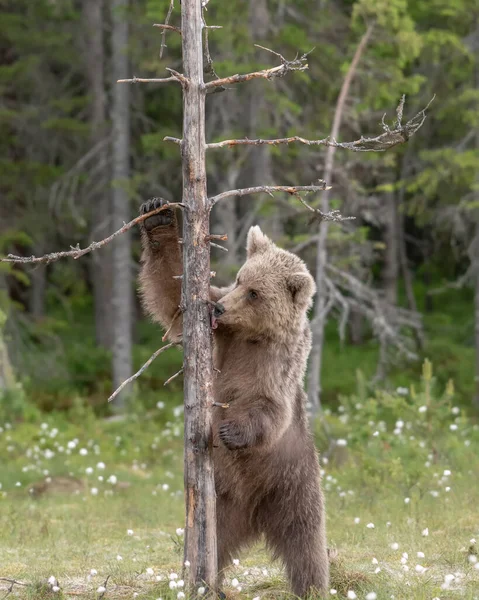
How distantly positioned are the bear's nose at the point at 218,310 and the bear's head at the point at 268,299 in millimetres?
148

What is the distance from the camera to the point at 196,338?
558 centimetres

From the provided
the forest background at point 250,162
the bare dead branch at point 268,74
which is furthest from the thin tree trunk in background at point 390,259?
the bare dead branch at point 268,74

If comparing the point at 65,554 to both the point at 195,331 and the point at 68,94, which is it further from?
the point at 68,94

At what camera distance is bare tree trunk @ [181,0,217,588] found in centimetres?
558

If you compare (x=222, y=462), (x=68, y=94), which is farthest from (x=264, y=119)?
(x=222, y=462)

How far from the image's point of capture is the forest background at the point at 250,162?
1421cm

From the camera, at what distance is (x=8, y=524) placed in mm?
9094

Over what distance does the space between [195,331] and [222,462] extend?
1027 mm

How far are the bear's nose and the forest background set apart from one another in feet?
22.2

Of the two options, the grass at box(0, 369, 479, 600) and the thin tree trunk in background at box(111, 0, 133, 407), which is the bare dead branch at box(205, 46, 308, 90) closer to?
the grass at box(0, 369, 479, 600)

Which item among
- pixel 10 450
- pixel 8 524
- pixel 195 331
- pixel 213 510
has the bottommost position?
pixel 10 450

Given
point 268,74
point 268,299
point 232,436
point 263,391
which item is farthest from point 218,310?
point 268,74

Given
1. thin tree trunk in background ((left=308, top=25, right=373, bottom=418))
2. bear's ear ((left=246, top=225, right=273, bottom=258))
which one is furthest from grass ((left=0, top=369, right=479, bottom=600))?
bear's ear ((left=246, top=225, right=273, bottom=258))

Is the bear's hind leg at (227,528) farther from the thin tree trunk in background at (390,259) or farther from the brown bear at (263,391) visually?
the thin tree trunk in background at (390,259)
